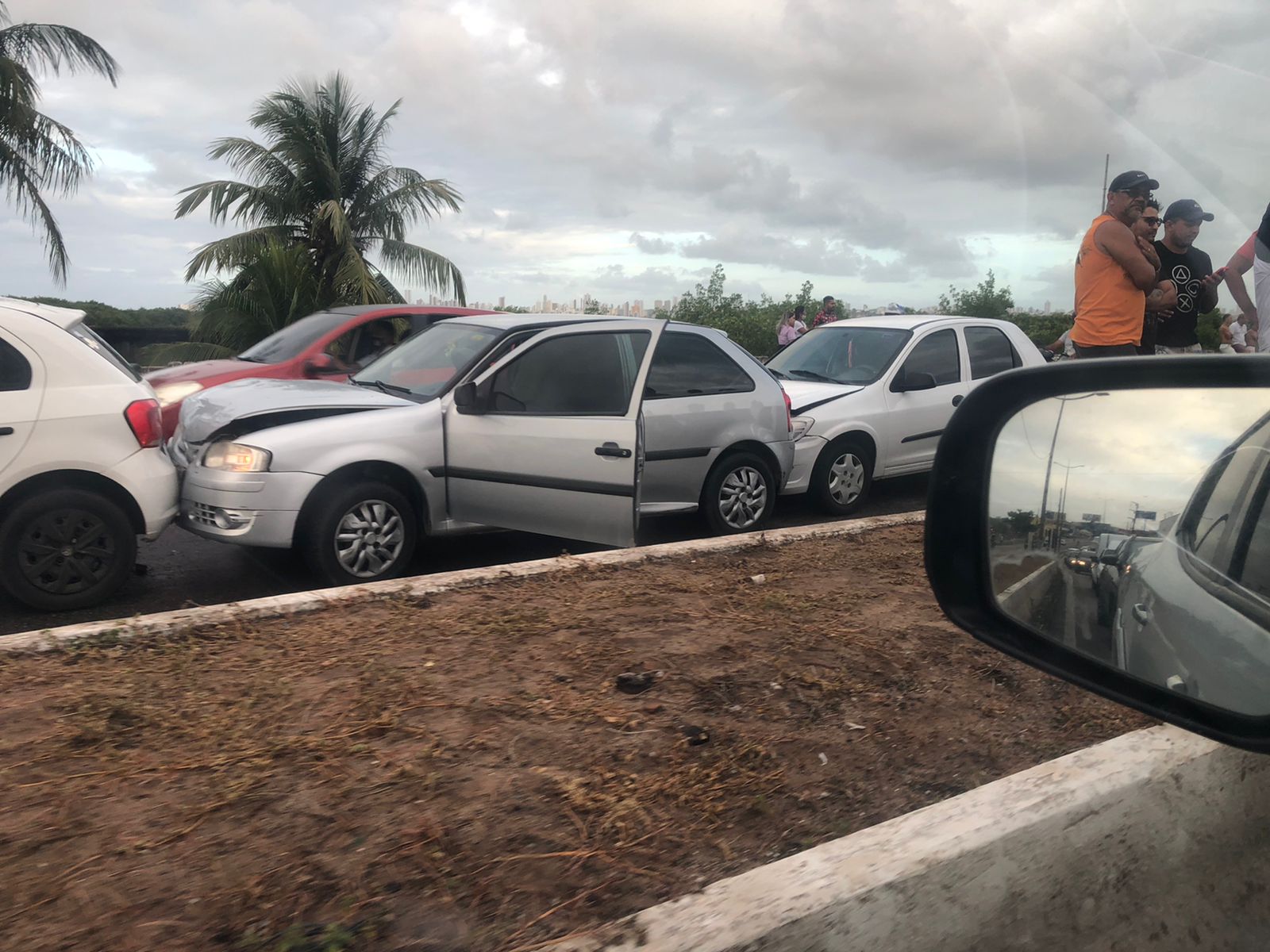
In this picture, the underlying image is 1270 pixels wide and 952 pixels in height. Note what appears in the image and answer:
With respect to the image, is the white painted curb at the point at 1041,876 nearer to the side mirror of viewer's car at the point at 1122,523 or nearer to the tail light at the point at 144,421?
the side mirror of viewer's car at the point at 1122,523

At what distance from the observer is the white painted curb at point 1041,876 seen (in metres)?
2.15

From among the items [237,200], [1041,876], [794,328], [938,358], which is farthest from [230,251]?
[1041,876]

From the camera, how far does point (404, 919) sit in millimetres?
2184

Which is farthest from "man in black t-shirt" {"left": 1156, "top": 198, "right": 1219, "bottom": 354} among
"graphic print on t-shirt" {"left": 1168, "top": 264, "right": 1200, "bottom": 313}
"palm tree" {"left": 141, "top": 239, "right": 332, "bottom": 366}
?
"palm tree" {"left": 141, "top": 239, "right": 332, "bottom": 366}

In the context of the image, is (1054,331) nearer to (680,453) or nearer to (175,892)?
(680,453)

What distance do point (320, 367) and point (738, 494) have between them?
3.95m

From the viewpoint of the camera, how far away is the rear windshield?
5.82 meters

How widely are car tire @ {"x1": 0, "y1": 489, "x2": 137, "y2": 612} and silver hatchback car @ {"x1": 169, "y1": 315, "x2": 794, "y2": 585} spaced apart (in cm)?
45

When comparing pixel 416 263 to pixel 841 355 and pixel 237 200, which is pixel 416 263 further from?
pixel 841 355

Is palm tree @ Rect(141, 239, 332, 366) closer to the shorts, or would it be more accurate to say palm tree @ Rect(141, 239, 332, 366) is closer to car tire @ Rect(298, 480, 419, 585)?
car tire @ Rect(298, 480, 419, 585)

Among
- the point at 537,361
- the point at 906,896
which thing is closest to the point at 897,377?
the point at 537,361

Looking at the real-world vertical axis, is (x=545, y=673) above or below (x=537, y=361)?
below

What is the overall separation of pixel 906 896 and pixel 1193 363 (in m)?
1.31

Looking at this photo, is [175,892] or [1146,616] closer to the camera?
[1146,616]
